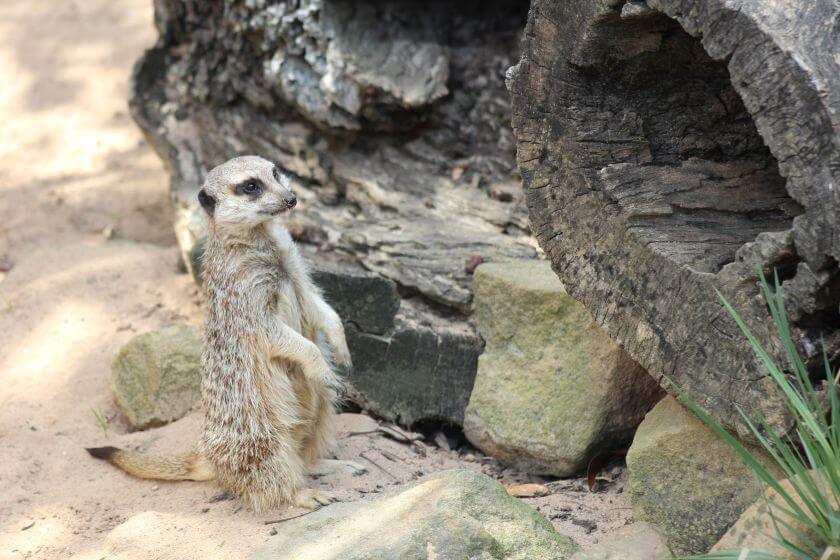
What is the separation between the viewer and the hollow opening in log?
2.32m

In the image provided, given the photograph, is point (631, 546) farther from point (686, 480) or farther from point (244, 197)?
point (244, 197)

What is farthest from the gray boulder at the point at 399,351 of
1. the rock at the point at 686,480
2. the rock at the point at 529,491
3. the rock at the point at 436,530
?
the rock at the point at 686,480

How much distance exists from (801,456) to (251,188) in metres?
1.92

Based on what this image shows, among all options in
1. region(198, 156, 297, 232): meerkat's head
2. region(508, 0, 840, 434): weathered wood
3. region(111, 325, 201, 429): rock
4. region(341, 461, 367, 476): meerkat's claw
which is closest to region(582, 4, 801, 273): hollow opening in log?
region(508, 0, 840, 434): weathered wood

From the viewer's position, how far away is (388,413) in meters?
3.52

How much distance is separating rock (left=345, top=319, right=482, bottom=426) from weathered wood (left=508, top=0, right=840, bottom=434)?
0.91m

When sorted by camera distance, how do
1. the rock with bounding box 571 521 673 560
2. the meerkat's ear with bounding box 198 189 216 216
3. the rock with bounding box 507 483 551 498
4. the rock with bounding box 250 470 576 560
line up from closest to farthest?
the rock with bounding box 250 470 576 560 < the rock with bounding box 571 521 673 560 < the rock with bounding box 507 483 551 498 < the meerkat's ear with bounding box 198 189 216 216

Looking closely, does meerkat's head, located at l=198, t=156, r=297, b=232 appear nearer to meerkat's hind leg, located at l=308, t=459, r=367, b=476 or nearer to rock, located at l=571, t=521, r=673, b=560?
meerkat's hind leg, located at l=308, t=459, r=367, b=476

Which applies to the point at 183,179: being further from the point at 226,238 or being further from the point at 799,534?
the point at 799,534

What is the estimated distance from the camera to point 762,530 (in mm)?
2033

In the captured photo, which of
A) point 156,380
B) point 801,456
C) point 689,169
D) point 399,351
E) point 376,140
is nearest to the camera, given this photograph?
point 801,456

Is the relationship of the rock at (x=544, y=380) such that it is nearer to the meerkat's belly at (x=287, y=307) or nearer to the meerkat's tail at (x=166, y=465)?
the meerkat's belly at (x=287, y=307)

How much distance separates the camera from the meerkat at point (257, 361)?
2.96 metres

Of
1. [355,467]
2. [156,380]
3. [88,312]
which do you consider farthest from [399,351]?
[88,312]
